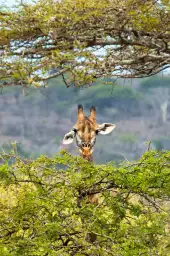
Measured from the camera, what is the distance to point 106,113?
34281 mm

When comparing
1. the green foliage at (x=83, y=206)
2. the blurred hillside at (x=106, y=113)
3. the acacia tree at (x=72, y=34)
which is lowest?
the blurred hillside at (x=106, y=113)

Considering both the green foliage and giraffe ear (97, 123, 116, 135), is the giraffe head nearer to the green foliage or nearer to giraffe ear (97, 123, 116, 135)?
giraffe ear (97, 123, 116, 135)

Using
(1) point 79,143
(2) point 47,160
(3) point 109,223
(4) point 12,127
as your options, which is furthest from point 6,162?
(4) point 12,127

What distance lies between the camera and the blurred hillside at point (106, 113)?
99.2 ft

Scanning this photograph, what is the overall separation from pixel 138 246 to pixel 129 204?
1.93 feet

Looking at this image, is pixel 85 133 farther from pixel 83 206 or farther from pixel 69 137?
pixel 83 206

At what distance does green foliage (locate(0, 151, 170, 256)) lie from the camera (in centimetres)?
610

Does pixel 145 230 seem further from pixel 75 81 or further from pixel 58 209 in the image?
pixel 75 81

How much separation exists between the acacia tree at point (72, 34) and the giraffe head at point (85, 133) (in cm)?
69

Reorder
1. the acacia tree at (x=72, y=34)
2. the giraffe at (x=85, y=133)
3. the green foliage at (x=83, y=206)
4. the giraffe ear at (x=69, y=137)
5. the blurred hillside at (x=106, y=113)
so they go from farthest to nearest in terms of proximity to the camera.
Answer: the blurred hillside at (x=106, y=113), the giraffe ear at (x=69, y=137), the giraffe at (x=85, y=133), the acacia tree at (x=72, y=34), the green foliage at (x=83, y=206)

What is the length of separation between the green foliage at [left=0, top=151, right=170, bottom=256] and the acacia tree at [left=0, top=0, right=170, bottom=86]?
950 mm

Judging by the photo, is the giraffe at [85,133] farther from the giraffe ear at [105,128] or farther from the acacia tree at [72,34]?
the acacia tree at [72,34]

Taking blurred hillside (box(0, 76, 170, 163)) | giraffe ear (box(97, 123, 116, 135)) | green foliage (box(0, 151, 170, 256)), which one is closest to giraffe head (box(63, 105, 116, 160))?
giraffe ear (box(97, 123, 116, 135))

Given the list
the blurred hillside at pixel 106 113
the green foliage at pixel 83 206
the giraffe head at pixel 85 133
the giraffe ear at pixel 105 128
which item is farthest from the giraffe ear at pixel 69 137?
the blurred hillside at pixel 106 113
